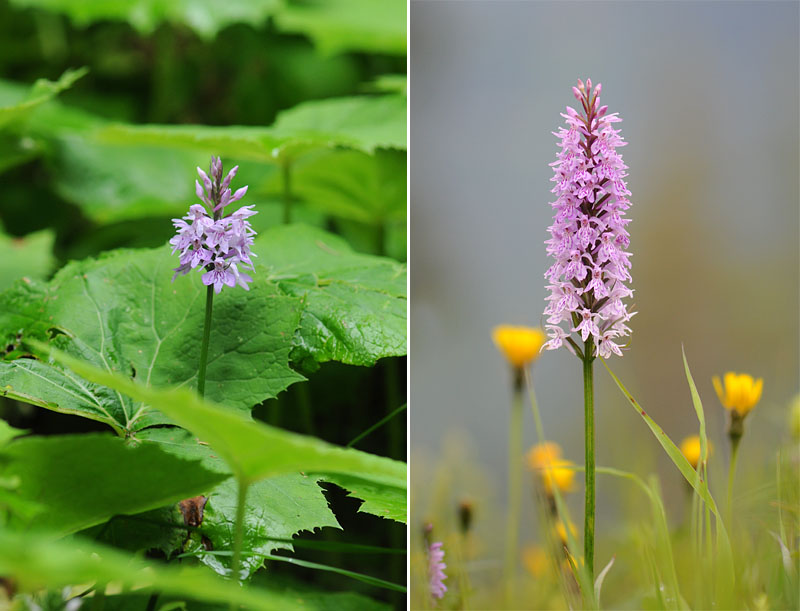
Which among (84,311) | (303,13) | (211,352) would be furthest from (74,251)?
(211,352)

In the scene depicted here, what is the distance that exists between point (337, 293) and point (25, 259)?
709 mm

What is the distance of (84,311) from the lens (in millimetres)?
833

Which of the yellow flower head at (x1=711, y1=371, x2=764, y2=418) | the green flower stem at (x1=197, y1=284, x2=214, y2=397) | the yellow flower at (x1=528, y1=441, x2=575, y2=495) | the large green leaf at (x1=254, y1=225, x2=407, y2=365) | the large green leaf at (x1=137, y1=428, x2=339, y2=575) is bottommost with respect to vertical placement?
the large green leaf at (x1=137, y1=428, x2=339, y2=575)

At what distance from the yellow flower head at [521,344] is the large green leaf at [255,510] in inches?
9.5

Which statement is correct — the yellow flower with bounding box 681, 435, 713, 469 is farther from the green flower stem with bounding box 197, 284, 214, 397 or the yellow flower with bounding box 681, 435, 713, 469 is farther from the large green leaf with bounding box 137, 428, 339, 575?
the green flower stem with bounding box 197, 284, 214, 397

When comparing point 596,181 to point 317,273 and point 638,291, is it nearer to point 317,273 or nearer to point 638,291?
point 638,291

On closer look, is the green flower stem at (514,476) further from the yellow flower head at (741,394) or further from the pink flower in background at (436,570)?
the yellow flower head at (741,394)

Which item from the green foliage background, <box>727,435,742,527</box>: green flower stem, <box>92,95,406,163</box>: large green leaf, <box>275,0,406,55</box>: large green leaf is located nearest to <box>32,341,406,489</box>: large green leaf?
the green foliage background

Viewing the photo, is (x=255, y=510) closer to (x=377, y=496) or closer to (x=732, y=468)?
(x=377, y=496)

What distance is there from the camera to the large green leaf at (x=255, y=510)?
68 cm

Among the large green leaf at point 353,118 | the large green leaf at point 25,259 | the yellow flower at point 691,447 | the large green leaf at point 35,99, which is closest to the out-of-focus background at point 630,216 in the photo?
the yellow flower at point 691,447

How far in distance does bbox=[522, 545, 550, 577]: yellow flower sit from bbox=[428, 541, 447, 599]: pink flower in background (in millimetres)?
103

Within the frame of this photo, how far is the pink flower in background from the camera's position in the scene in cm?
78

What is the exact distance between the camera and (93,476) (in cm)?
60
